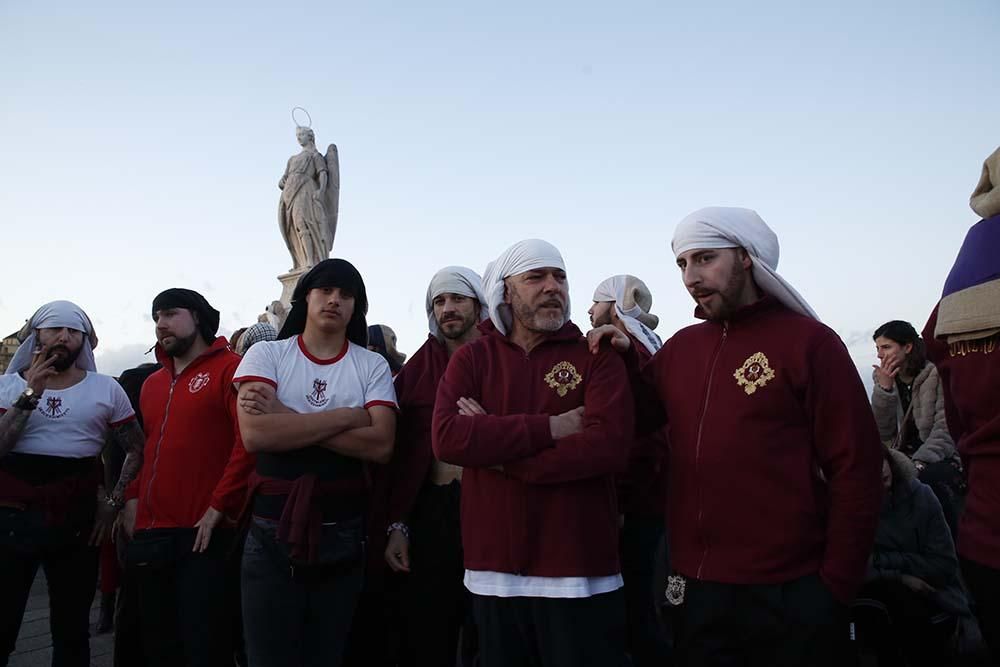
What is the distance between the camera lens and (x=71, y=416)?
366cm

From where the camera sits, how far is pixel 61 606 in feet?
11.6

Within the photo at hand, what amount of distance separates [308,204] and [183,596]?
36.3 ft

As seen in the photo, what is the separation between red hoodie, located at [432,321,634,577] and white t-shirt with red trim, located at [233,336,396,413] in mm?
566

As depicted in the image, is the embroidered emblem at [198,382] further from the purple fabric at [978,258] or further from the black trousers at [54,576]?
the purple fabric at [978,258]

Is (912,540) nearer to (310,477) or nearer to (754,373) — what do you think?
(754,373)

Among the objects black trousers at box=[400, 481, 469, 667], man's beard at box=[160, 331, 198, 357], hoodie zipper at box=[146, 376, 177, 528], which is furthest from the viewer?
man's beard at box=[160, 331, 198, 357]

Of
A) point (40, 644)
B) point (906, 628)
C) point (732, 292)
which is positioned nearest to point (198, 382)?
point (732, 292)

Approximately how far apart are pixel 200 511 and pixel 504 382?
166cm

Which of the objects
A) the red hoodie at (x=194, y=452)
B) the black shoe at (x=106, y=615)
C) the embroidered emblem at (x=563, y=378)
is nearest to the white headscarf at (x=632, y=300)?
the embroidered emblem at (x=563, y=378)

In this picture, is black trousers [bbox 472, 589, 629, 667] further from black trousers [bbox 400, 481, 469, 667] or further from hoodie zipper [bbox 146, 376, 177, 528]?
hoodie zipper [bbox 146, 376, 177, 528]

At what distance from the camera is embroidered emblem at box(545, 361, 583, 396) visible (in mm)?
2617

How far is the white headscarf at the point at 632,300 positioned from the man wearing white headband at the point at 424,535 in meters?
1.17

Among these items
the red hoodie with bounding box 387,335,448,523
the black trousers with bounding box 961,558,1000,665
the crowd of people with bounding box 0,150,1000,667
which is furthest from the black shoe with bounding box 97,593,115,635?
the black trousers with bounding box 961,558,1000,665

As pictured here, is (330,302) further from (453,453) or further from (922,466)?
(922,466)
